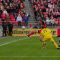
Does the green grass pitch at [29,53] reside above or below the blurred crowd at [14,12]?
below

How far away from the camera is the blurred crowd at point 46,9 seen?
39.0 meters

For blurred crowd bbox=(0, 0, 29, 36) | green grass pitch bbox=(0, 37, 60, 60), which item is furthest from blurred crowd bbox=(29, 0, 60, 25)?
green grass pitch bbox=(0, 37, 60, 60)

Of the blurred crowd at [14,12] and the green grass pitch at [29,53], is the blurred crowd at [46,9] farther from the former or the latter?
the green grass pitch at [29,53]

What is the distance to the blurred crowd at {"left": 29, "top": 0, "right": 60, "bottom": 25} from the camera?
39031 millimetres

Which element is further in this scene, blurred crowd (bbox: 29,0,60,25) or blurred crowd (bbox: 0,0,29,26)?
blurred crowd (bbox: 29,0,60,25)

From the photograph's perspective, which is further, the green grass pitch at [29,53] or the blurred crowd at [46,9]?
the blurred crowd at [46,9]

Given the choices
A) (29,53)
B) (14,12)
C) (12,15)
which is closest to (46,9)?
(14,12)

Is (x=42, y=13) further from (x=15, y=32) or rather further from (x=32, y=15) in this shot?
(x=15, y=32)

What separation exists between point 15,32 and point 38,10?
202 inches

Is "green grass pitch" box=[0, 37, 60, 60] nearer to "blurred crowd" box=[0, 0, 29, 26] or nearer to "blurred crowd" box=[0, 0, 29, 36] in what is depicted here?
"blurred crowd" box=[0, 0, 29, 36]

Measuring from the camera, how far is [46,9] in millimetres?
40031

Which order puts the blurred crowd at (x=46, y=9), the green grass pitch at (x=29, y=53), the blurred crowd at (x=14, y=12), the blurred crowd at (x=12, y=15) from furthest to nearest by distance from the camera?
the blurred crowd at (x=46, y=9)
the blurred crowd at (x=14, y=12)
the blurred crowd at (x=12, y=15)
the green grass pitch at (x=29, y=53)

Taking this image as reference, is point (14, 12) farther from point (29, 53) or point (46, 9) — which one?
point (29, 53)

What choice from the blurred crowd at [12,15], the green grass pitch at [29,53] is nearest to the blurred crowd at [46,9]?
the blurred crowd at [12,15]
